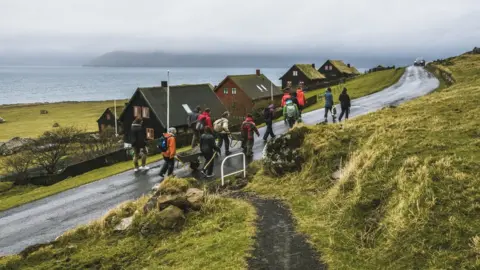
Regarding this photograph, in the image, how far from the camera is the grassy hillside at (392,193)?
7.20 m

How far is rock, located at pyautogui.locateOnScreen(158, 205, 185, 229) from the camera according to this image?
1024 centimetres

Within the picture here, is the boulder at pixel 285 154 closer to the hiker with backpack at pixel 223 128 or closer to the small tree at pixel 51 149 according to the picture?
the hiker with backpack at pixel 223 128

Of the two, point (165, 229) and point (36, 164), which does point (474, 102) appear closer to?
point (165, 229)

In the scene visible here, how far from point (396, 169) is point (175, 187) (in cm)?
581

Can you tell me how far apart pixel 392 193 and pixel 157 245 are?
5427mm

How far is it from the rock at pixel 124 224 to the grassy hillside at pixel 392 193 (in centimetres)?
400

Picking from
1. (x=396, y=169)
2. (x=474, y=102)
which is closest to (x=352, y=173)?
(x=396, y=169)

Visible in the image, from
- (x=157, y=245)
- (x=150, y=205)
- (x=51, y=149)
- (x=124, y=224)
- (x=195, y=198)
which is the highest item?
(x=195, y=198)

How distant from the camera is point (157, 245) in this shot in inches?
376

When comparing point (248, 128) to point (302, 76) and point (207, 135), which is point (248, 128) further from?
point (302, 76)

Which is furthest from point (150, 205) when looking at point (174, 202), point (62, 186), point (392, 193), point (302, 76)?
point (302, 76)

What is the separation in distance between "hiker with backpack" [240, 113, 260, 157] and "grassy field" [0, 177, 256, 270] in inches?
244

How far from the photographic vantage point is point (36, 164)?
37.8 metres

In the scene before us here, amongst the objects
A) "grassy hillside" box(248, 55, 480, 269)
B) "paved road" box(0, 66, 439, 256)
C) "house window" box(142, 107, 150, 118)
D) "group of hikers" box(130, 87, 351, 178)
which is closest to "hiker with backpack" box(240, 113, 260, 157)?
"group of hikers" box(130, 87, 351, 178)
